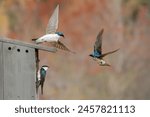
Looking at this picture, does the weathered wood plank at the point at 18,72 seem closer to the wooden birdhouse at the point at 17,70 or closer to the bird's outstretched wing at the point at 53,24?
Result: the wooden birdhouse at the point at 17,70

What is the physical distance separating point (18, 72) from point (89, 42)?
580 centimetres

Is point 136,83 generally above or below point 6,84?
above

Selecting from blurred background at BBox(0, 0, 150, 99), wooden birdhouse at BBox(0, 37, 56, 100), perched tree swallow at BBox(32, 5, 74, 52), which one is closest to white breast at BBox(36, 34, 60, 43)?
perched tree swallow at BBox(32, 5, 74, 52)

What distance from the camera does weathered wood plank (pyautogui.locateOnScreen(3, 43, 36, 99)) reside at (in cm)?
318

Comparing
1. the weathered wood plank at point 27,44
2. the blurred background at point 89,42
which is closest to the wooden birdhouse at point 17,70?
the weathered wood plank at point 27,44

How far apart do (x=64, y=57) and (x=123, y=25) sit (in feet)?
3.73

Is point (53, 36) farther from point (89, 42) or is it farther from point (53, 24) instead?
point (89, 42)

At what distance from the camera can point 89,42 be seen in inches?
353

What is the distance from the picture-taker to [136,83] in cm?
902

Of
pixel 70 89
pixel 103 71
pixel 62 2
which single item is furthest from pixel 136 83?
pixel 62 2

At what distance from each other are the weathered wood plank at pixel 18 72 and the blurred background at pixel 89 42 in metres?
5.16

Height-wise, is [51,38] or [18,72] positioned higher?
[51,38]

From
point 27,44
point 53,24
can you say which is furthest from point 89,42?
point 27,44

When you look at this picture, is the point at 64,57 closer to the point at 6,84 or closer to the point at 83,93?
the point at 83,93
